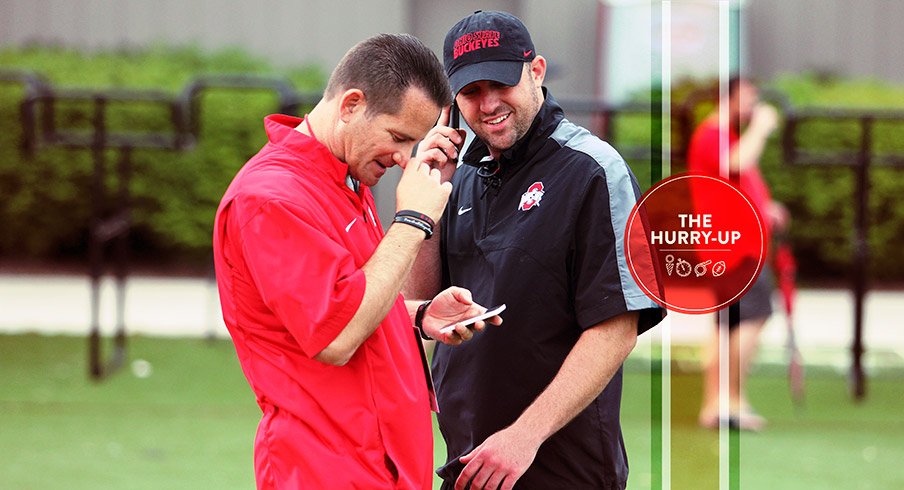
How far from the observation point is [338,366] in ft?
7.81

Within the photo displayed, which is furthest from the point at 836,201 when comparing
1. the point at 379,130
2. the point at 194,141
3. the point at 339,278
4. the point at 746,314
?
the point at 339,278

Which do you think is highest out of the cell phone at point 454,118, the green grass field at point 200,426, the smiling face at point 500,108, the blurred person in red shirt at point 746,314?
the smiling face at point 500,108

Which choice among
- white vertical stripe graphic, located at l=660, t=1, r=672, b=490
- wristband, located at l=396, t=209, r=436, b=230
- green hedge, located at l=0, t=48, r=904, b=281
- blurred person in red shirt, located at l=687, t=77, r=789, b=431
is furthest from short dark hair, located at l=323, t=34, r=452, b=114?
green hedge, located at l=0, t=48, r=904, b=281

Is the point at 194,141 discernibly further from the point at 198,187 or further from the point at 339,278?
the point at 339,278

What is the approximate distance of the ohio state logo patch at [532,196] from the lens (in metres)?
2.77

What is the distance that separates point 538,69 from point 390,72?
22.1 inches

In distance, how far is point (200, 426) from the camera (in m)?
6.73

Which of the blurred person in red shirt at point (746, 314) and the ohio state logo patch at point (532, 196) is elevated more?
the ohio state logo patch at point (532, 196)

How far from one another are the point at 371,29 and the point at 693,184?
11033mm

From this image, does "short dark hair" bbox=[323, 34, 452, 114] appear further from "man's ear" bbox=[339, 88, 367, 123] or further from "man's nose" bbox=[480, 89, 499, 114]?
"man's nose" bbox=[480, 89, 499, 114]

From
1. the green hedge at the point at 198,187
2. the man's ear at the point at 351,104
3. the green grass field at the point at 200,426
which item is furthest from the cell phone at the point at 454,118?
the green hedge at the point at 198,187

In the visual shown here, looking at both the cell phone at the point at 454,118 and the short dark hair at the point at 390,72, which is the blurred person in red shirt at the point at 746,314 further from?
the short dark hair at the point at 390,72

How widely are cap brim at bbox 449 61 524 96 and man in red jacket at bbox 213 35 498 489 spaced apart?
0.69ft

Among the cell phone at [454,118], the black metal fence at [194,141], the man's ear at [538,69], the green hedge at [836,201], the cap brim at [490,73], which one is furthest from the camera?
the green hedge at [836,201]
